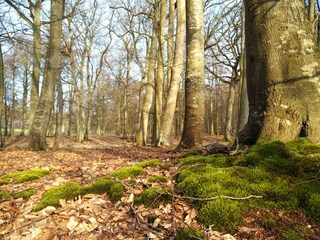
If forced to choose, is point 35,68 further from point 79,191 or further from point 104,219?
point 104,219

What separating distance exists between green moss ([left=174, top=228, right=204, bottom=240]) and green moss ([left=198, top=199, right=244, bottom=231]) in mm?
156

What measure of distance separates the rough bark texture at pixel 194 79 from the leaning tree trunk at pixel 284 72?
2.79m

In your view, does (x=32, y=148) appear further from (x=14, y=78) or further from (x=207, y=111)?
(x=207, y=111)

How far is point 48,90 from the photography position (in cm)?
945

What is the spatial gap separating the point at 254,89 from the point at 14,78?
34.0 meters

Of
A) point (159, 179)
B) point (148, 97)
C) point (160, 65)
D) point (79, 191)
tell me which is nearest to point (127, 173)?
point (159, 179)

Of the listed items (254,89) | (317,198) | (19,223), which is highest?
(254,89)

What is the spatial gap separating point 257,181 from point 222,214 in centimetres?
64

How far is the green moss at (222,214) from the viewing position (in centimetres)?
190

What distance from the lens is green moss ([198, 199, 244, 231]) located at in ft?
6.24

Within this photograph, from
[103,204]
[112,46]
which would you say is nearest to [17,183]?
[103,204]

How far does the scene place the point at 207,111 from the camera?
39781mm

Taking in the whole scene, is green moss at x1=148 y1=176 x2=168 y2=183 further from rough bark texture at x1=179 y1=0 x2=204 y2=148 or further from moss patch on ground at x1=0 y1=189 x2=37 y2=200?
rough bark texture at x1=179 y1=0 x2=204 y2=148

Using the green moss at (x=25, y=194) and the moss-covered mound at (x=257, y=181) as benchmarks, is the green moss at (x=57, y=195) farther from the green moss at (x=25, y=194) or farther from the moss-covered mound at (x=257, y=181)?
the moss-covered mound at (x=257, y=181)
